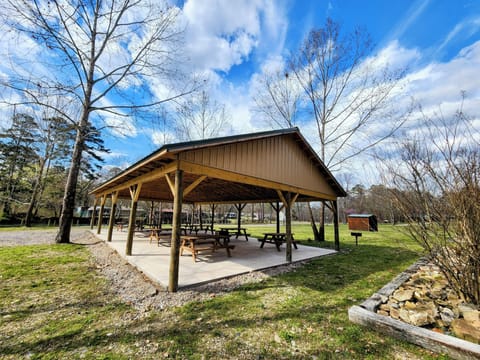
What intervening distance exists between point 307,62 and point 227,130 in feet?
29.2

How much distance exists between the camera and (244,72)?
11.5 metres

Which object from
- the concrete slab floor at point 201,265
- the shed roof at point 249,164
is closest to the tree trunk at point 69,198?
the concrete slab floor at point 201,265

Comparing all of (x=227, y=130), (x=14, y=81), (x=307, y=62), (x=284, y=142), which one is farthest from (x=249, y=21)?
(x=227, y=130)

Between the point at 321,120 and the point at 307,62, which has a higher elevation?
the point at 307,62

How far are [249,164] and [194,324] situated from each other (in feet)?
12.7

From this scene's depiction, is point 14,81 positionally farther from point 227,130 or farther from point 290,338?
point 227,130

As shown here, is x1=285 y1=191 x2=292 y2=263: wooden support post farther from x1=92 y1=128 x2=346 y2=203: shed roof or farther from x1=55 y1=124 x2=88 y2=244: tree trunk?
x1=55 y1=124 x2=88 y2=244: tree trunk

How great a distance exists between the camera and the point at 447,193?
3.29 meters

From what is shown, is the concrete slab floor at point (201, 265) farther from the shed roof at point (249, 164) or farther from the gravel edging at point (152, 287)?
the shed roof at point (249, 164)

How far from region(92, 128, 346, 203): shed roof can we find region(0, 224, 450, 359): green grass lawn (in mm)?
2464

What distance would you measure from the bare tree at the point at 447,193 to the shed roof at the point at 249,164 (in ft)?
10.5

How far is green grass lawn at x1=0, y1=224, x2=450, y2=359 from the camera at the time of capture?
2.31 m

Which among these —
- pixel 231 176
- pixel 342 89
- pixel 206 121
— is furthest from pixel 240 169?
pixel 206 121

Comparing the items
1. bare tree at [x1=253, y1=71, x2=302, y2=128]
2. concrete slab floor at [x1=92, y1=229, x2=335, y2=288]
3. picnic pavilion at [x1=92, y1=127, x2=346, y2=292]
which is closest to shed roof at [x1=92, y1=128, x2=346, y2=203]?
picnic pavilion at [x1=92, y1=127, x2=346, y2=292]
